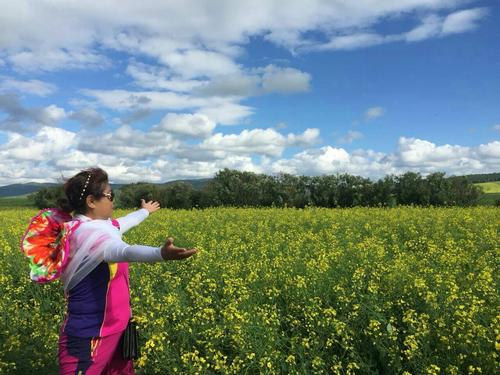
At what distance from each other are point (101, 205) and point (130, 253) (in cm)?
67

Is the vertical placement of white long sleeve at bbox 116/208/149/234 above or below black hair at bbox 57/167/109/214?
below

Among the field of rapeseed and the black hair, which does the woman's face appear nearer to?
the black hair

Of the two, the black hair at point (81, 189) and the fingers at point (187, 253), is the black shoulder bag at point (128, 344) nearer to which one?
the black hair at point (81, 189)

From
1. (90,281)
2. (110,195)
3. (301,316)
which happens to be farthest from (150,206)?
(301,316)

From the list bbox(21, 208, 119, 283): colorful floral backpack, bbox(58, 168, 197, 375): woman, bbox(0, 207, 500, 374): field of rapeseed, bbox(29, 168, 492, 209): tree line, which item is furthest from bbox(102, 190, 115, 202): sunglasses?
bbox(29, 168, 492, 209): tree line

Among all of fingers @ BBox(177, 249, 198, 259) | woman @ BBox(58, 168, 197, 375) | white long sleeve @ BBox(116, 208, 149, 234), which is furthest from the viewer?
white long sleeve @ BBox(116, 208, 149, 234)

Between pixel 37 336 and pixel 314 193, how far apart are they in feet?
106

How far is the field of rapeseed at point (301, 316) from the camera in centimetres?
422

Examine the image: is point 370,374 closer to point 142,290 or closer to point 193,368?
point 193,368

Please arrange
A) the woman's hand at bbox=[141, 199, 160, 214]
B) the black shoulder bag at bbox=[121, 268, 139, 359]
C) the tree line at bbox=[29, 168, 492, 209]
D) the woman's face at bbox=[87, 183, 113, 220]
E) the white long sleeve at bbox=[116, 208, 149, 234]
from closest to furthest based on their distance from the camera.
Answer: the woman's face at bbox=[87, 183, 113, 220], the black shoulder bag at bbox=[121, 268, 139, 359], the white long sleeve at bbox=[116, 208, 149, 234], the woman's hand at bbox=[141, 199, 160, 214], the tree line at bbox=[29, 168, 492, 209]

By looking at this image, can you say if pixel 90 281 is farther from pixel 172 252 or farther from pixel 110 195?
pixel 172 252

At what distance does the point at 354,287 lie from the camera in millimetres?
5551

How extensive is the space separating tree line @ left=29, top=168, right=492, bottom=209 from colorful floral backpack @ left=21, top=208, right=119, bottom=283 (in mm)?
25918

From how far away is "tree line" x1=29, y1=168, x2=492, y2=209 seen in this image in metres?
32.1
